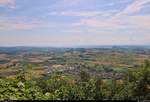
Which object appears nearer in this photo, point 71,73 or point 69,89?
point 69,89

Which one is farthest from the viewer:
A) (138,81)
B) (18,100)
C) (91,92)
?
(91,92)

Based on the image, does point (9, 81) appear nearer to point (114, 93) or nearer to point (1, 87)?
point (1, 87)

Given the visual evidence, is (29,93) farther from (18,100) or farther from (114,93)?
(114,93)

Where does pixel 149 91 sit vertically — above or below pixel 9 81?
below

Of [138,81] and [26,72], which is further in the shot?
[138,81]

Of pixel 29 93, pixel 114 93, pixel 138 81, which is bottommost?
pixel 114 93

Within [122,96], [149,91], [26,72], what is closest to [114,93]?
[122,96]

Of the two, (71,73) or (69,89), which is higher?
Result: (69,89)

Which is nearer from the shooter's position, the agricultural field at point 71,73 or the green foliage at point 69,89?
the green foliage at point 69,89

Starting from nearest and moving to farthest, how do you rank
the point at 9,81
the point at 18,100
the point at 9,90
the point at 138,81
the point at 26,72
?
the point at 18,100
the point at 9,90
the point at 9,81
the point at 26,72
the point at 138,81

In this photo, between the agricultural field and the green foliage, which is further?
the agricultural field
